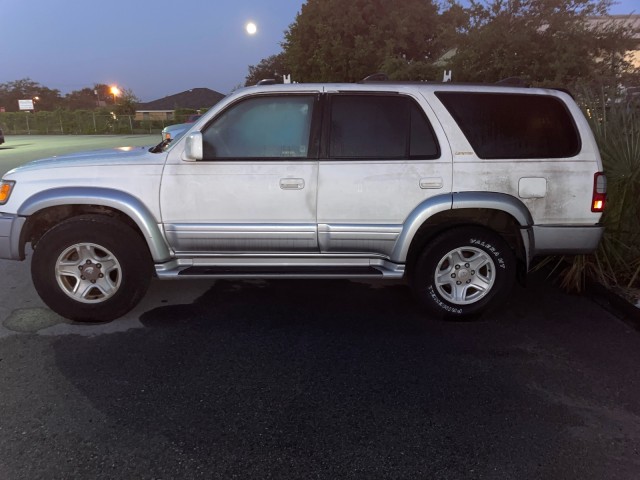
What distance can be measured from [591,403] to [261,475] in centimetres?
204

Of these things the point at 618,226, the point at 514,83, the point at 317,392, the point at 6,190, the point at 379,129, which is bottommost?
the point at 317,392

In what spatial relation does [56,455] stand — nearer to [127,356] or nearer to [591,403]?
[127,356]

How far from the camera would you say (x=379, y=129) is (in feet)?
13.1

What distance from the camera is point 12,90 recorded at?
3568 inches

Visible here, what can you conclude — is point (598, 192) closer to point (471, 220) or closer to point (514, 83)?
point (471, 220)

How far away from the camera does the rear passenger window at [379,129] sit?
395cm

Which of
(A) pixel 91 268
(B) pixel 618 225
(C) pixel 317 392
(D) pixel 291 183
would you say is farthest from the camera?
(B) pixel 618 225

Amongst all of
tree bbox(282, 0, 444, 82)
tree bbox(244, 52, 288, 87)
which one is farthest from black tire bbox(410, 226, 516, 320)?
tree bbox(244, 52, 288, 87)

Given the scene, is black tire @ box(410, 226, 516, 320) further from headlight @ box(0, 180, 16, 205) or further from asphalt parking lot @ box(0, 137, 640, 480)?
headlight @ box(0, 180, 16, 205)

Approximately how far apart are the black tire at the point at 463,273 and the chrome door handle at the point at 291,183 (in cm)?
116

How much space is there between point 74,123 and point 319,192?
48.2 metres

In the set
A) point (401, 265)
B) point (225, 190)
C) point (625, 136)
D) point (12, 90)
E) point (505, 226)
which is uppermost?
point (12, 90)

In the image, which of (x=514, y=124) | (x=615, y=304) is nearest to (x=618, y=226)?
(x=615, y=304)

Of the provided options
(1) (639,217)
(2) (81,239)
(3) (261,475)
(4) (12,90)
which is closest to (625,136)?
(1) (639,217)
